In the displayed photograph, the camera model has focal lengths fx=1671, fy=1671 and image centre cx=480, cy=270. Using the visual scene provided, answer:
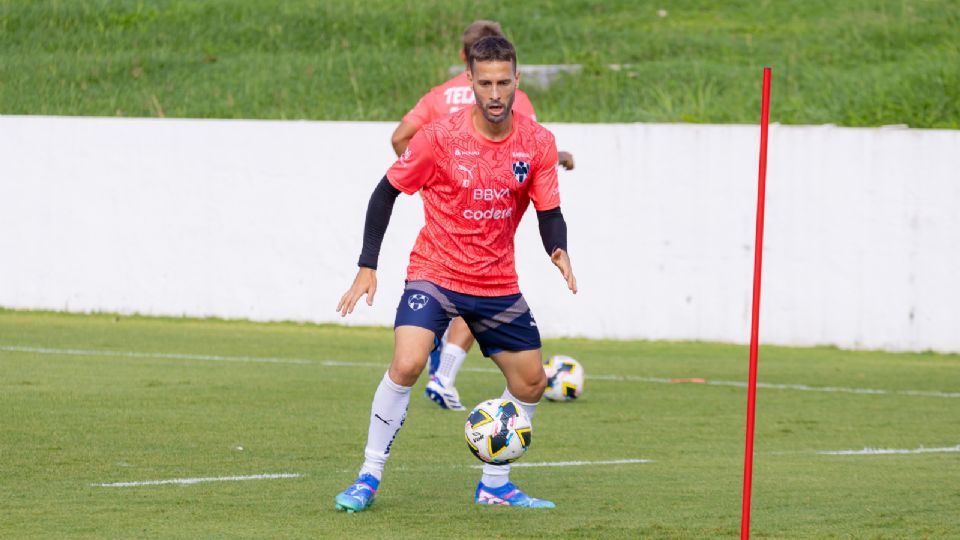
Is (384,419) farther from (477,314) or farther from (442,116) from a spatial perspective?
(442,116)

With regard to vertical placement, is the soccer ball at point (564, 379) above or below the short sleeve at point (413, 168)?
below

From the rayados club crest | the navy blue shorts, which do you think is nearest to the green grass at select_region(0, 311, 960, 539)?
the navy blue shorts

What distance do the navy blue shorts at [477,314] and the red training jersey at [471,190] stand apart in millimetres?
40

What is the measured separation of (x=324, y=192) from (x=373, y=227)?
9.73 metres

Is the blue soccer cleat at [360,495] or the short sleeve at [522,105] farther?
the short sleeve at [522,105]

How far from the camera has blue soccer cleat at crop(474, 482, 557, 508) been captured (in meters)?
7.16

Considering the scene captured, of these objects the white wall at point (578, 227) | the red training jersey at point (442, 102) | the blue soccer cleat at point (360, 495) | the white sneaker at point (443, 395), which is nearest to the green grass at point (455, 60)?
the white wall at point (578, 227)

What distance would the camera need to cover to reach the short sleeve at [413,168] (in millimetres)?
7039

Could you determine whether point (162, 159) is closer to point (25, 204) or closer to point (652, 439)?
point (25, 204)

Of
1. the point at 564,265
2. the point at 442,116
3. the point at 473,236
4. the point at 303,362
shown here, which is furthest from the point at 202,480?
the point at 303,362

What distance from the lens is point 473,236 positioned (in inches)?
280

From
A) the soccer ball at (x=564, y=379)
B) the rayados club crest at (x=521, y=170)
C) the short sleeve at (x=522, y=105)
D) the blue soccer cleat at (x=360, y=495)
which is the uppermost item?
the rayados club crest at (x=521, y=170)

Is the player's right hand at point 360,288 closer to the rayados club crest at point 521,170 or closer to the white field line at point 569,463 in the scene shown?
the rayados club crest at point 521,170

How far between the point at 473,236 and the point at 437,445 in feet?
7.64
